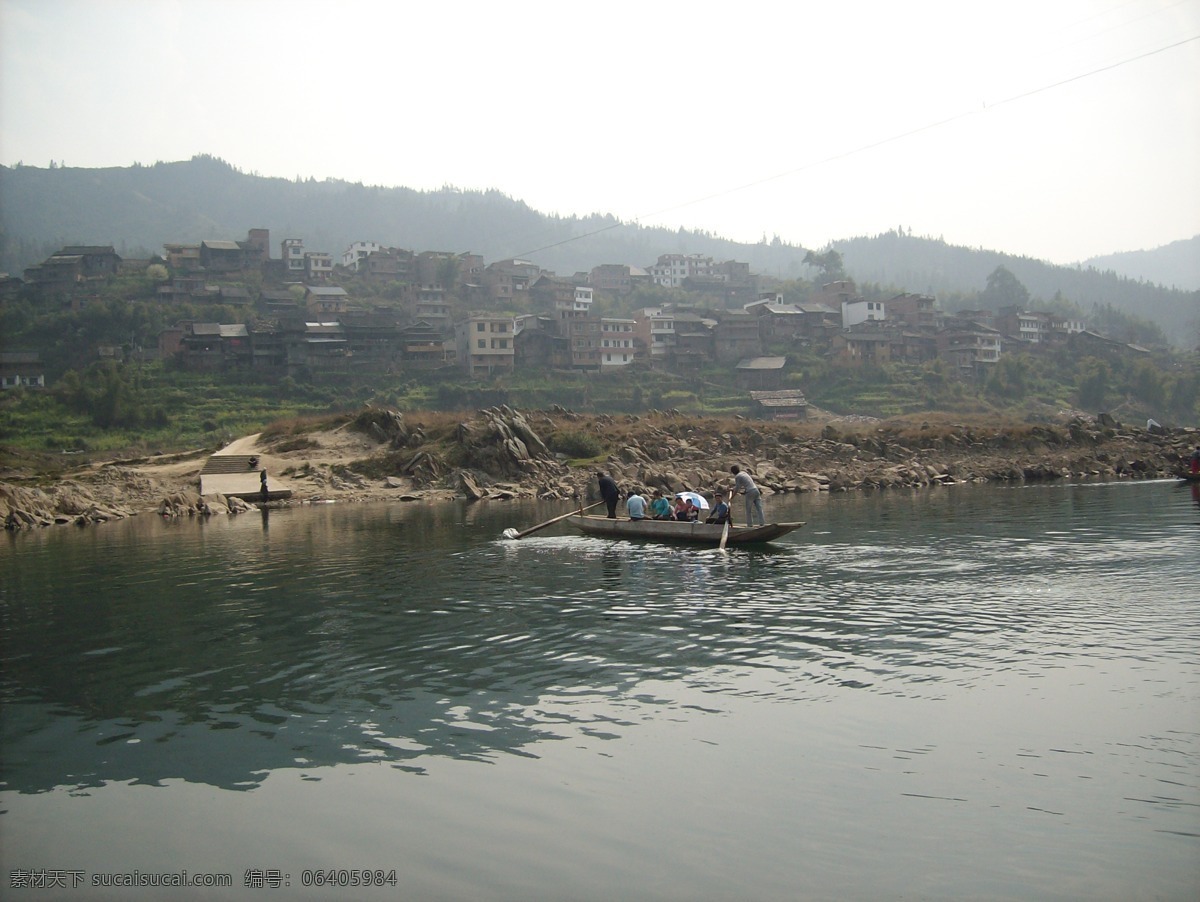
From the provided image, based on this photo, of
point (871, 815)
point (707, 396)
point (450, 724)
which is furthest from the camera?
point (707, 396)

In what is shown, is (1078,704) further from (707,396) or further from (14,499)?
(707,396)

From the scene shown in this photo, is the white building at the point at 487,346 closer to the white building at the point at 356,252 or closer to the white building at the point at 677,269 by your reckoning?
the white building at the point at 356,252

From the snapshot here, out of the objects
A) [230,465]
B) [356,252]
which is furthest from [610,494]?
[356,252]

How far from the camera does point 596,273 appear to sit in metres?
144

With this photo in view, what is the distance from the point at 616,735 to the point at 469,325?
3368 inches

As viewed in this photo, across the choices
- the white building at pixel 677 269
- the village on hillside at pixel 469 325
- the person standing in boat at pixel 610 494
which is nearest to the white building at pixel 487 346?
the village on hillside at pixel 469 325

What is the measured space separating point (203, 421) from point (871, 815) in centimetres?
7118

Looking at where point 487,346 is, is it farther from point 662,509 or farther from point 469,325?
point 662,509

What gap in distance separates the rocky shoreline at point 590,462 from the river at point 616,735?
24.6 meters

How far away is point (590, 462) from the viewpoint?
53312 millimetres

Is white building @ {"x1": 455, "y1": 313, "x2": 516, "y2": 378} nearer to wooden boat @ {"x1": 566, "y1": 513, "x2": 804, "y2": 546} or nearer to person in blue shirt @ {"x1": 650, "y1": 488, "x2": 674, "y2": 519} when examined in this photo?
wooden boat @ {"x1": 566, "y1": 513, "x2": 804, "y2": 546}

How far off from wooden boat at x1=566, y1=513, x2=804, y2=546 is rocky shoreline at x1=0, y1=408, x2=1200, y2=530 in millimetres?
13582

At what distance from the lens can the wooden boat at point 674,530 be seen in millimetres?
25781

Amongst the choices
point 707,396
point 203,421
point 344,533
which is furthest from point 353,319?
point 344,533
